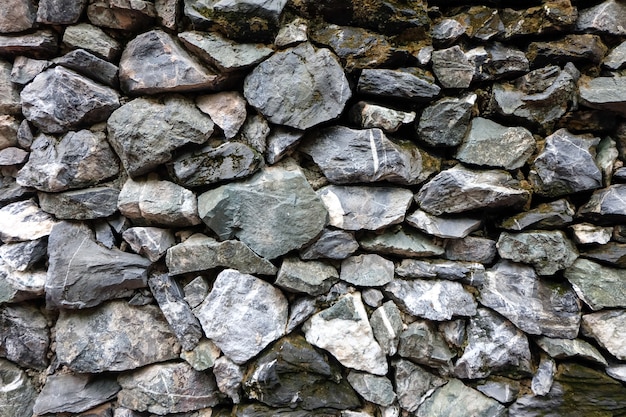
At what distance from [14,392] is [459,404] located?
2.58 meters

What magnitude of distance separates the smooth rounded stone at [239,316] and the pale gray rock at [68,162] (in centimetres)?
92

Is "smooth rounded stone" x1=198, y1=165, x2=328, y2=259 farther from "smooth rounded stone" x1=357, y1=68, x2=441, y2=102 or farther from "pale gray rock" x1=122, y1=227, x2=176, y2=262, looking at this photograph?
"smooth rounded stone" x1=357, y1=68, x2=441, y2=102

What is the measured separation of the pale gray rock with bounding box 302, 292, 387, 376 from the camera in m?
2.00

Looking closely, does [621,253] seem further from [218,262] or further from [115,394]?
[115,394]

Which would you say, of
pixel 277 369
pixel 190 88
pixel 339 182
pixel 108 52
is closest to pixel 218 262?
pixel 277 369

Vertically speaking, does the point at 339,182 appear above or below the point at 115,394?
above

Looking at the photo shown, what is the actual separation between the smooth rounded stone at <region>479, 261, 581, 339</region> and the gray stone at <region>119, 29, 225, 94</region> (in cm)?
195

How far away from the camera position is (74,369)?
6.59 feet

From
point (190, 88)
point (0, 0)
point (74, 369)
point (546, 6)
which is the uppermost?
point (546, 6)

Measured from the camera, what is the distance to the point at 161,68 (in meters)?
1.94

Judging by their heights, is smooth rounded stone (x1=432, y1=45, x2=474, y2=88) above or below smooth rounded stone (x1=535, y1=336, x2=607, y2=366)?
above

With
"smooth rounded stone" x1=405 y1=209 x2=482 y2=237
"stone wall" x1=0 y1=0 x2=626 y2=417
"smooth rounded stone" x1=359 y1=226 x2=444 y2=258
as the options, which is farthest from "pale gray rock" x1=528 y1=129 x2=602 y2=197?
"smooth rounded stone" x1=359 y1=226 x2=444 y2=258

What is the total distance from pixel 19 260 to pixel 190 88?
1359mm

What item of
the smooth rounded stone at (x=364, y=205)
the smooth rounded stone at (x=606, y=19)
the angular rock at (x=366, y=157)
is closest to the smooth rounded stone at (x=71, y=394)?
the smooth rounded stone at (x=364, y=205)
